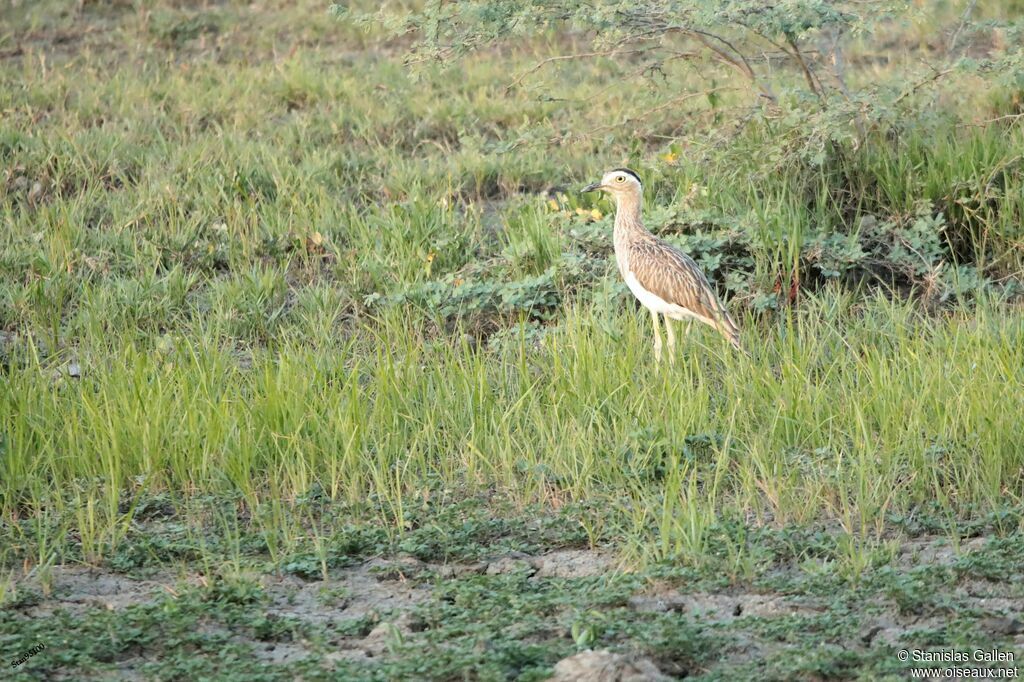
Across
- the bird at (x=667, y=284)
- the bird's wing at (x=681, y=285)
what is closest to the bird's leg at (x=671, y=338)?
the bird at (x=667, y=284)

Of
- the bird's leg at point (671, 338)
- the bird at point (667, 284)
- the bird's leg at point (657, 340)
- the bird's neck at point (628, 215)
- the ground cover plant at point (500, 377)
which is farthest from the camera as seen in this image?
the bird's neck at point (628, 215)

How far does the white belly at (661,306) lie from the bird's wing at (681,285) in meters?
0.01

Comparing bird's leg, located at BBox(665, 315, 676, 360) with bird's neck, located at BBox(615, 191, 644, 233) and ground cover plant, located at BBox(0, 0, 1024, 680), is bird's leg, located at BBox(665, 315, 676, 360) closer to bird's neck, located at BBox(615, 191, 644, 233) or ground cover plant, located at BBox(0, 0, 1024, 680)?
ground cover plant, located at BBox(0, 0, 1024, 680)

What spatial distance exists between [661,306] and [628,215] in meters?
0.78

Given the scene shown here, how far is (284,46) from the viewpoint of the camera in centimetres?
1180

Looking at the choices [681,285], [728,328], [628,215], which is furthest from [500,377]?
[628,215]

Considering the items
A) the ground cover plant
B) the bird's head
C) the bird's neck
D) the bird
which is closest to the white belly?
the bird

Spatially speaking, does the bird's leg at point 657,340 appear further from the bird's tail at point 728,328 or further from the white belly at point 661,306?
the bird's tail at point 728,328

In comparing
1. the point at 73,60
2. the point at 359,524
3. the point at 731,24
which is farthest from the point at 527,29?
the point at 73,60

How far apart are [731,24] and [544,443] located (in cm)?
279

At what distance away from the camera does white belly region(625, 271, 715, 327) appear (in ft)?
21.5

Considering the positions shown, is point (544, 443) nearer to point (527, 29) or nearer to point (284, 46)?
point (527, 29)

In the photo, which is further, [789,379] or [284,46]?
[284,46]

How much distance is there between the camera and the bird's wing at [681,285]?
6535 millimetres
